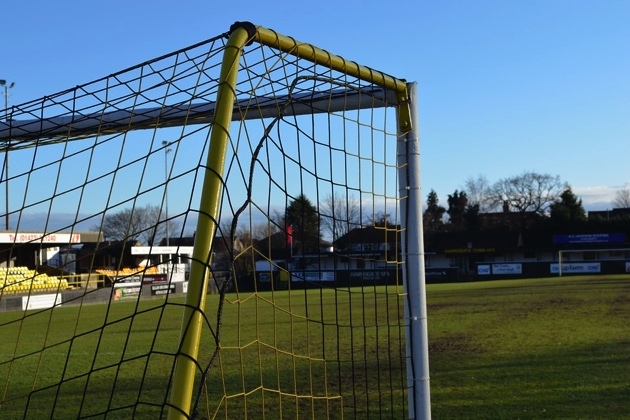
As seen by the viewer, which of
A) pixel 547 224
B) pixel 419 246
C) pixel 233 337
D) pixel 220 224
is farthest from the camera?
pixel 547 224

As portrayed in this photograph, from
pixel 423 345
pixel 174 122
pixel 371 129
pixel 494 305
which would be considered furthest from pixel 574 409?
pixel 494 305

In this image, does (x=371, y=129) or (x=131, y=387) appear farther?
(x=131, y=387)

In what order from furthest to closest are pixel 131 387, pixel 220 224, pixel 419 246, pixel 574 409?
pixel 131 387 < pixel 574 409 < pixel 419 246 < pixel 220 224

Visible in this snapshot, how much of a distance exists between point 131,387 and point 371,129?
4.64 metres

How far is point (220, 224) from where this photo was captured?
7.56ft

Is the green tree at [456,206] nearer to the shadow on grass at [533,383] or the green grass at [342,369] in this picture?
the green grass at [342,369]

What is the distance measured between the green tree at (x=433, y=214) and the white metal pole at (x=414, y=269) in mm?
76919

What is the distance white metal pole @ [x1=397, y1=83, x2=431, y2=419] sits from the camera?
3.79 metres

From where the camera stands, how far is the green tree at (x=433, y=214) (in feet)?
265

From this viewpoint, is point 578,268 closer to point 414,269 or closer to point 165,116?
point 414,269

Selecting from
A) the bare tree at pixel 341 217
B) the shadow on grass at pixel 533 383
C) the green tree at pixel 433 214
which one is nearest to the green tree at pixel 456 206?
the green tree at pixel 433 214

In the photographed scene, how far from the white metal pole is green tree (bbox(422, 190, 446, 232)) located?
7692cm

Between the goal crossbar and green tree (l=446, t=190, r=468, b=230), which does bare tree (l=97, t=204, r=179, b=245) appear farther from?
green tree (l=446, t=190, r=468, b=230)

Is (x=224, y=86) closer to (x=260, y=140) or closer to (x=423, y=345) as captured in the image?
(x=260, y=140)
